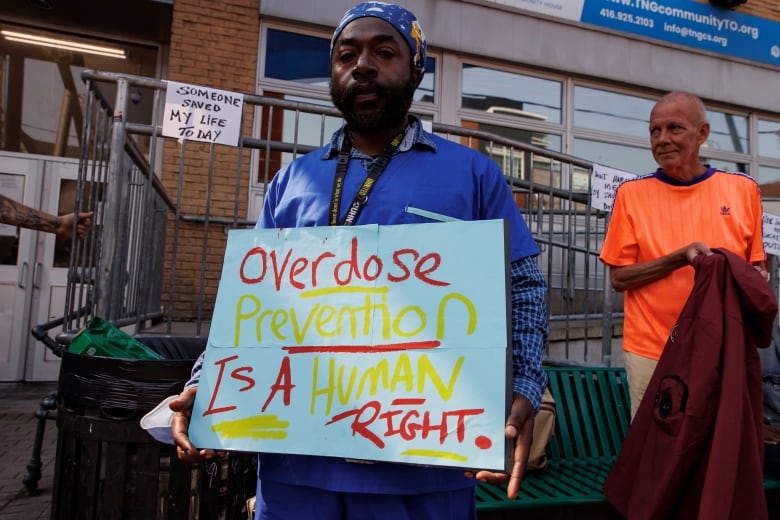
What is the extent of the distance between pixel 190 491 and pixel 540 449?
1.85 metres

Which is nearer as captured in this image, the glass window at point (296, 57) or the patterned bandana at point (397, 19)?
the patterned bandana at point (397, 19)

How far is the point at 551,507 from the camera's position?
2713mm

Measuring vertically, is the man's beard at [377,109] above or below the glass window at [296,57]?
below

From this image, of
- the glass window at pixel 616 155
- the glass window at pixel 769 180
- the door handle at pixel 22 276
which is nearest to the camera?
the door handle at pixel 22 276

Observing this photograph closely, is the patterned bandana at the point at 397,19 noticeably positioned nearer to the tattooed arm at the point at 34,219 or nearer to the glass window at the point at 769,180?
the tattooed arm at the point at 34,219

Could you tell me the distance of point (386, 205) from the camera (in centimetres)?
147

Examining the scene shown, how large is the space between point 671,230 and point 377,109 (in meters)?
1.73

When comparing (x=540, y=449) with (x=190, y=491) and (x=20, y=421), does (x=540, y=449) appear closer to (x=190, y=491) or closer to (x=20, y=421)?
(x=190, y=491)

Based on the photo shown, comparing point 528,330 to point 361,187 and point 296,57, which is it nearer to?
point 361,187

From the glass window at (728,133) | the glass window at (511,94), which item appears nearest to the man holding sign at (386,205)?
the glass window at (511,94)

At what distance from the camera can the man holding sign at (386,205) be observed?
1.33m

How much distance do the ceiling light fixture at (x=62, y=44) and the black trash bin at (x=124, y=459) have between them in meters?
6.22

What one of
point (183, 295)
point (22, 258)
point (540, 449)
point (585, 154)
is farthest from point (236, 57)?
point (540, 449)

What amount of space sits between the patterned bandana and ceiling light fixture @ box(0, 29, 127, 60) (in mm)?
6783
